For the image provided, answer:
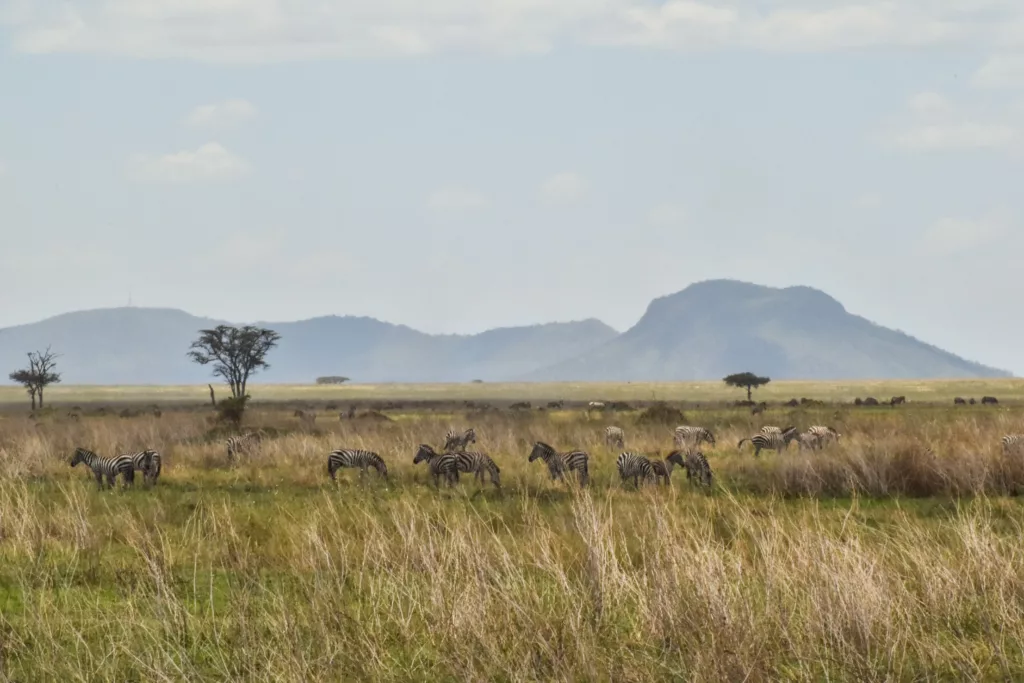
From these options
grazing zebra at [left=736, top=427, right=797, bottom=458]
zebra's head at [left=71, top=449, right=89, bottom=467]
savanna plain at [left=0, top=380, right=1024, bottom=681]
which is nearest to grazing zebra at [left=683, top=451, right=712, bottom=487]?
grazing zebra at [left=736, top=427, right=797, bottom=458]

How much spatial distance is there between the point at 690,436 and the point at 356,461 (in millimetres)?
12357

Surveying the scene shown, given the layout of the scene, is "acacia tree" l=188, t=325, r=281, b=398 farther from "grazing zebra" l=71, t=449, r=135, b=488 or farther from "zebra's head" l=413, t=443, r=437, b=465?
"grazing zebra" l=71, t=449, r=135, b=488

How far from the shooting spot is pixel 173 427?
41.7 m

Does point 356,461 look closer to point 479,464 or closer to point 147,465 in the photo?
point 479,464

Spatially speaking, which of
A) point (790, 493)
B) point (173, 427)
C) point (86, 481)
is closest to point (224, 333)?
point (173, 427)

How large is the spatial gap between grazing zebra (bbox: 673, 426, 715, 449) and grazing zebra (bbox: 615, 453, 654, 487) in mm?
9119

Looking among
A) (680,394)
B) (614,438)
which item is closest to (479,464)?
(614,438)

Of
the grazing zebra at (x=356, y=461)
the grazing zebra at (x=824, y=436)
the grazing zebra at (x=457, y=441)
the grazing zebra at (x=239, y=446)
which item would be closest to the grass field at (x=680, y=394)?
the grazing zebra at (x=824, y=436)

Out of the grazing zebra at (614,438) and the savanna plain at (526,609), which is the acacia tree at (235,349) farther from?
the savanna plain at (526,609)

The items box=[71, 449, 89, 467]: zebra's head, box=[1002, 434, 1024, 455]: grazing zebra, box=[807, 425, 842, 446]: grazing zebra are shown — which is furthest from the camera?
box=[807, 425, 842, 446]: grazing zebra

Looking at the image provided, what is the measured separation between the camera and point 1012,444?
20828 mm

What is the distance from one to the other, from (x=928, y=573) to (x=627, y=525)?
559cm

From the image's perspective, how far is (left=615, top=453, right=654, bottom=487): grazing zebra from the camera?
2078cm

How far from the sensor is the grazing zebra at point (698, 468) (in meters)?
21.3
